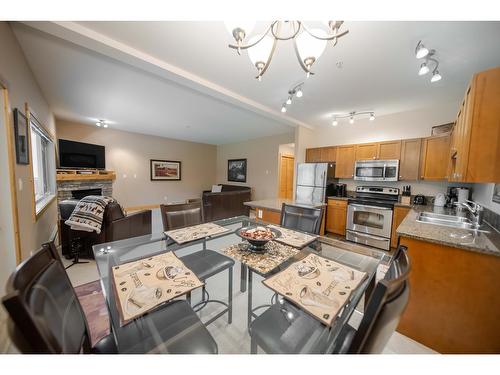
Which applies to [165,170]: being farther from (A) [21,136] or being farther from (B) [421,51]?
(B) [421,51]

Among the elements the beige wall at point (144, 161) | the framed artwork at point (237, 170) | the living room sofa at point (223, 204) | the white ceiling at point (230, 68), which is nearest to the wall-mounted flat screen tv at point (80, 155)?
the beige wall at point (144, 161)

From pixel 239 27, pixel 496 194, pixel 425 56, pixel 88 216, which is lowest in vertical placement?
pixel 88 216

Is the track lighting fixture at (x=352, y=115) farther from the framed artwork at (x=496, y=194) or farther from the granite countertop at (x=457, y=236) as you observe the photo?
the granite countertop at (x=457, y=236)

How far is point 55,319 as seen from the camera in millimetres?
653

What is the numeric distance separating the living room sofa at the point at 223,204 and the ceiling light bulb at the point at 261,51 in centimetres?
399

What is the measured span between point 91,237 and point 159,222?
210 centimetres

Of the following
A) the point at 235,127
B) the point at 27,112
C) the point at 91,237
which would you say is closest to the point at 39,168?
the point at 27,112

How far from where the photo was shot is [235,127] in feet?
16.8

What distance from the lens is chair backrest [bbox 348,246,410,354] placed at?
1.93 feet

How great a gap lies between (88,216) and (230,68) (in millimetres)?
2648

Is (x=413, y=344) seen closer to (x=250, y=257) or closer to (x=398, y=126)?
(x=250, y=257)

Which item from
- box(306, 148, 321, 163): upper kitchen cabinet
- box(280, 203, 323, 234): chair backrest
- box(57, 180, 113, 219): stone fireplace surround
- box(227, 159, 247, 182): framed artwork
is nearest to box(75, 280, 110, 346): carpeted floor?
box(280, 203, 323, 234): chair backrest

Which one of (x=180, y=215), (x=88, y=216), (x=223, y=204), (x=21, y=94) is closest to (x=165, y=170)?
(x=223, y=204)

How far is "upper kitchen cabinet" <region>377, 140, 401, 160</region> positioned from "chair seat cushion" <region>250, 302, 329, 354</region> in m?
3.56
